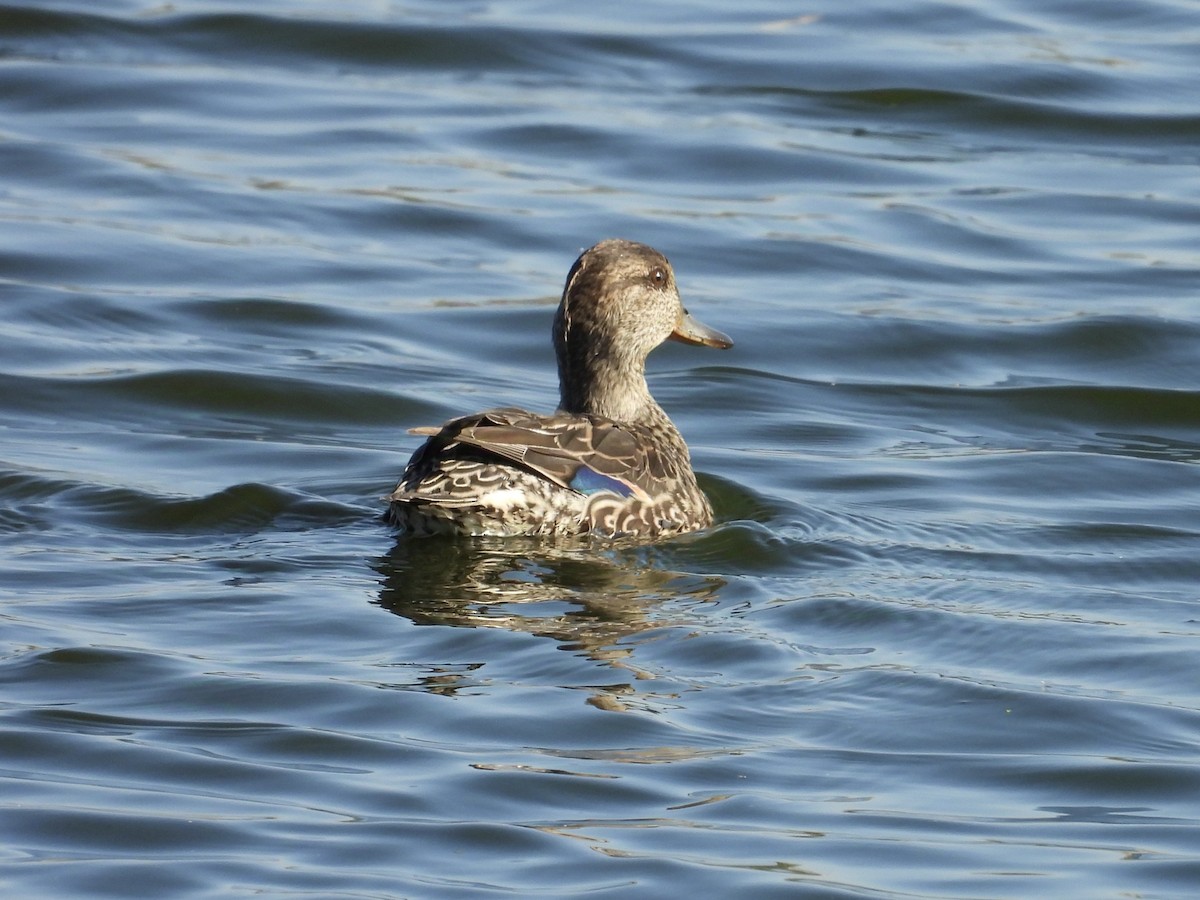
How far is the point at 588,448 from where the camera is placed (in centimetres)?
851

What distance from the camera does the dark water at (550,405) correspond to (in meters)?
5.68

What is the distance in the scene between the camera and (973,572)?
27.2 feet

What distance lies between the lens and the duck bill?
9.66m

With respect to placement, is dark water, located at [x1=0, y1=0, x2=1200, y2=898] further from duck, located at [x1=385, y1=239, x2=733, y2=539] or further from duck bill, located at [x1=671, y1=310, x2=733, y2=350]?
duck bill, located at [x1=671, y1=310, x2=733, y2=350]

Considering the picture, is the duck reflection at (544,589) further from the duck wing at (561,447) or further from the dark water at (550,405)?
the duck wing at (561,447)

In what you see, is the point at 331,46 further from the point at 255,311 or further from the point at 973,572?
the point at 973,572

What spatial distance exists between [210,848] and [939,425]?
626 centimetres

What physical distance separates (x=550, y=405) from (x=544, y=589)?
3.31 meters

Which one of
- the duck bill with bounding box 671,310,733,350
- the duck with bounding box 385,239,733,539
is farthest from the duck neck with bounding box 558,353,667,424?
the duck bill with bounding box 671,310,733,350

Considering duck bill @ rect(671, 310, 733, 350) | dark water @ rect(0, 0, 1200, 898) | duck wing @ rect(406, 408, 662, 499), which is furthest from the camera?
duck bill @ rect(671, 310, 733, 350)

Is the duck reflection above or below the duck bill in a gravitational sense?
below

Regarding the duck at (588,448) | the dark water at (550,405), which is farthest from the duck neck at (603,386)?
the dark water at (550,405)

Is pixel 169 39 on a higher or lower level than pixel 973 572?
higher

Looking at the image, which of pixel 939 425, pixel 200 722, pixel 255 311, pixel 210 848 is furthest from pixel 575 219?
pixel 210 848
